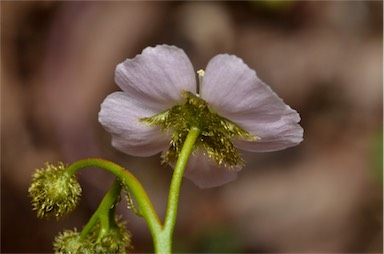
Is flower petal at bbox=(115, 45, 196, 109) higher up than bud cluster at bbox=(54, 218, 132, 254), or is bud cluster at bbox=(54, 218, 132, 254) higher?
flower petal at bbox=(115, 45, 196, 109)

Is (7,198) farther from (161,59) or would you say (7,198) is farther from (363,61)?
(161,59)

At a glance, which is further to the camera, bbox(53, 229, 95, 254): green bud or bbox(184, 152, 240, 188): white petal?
bbox(184, 152, 240, 188): white petal

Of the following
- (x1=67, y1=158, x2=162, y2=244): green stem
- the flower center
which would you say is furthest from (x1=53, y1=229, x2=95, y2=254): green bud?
the flower center

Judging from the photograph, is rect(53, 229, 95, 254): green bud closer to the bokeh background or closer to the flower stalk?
the flower stalk

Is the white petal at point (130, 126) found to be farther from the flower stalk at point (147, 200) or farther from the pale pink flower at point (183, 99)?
the flower stalk at point (147, 200)

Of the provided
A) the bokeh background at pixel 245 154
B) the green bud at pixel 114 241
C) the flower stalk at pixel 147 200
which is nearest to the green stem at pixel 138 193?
the flower stalk at pixel 147 200

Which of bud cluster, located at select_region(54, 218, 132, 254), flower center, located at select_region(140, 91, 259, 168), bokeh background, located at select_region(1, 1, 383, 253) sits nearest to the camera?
bud cluster, located at select_region(54, 218, 132, 254)

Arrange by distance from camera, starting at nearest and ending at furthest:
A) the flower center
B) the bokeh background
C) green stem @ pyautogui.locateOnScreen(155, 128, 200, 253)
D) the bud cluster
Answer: green stem @ pyautogui.locateOnScreen(155, 128, 200, 253) → the bud cluster → the flower center → the bokeh background
